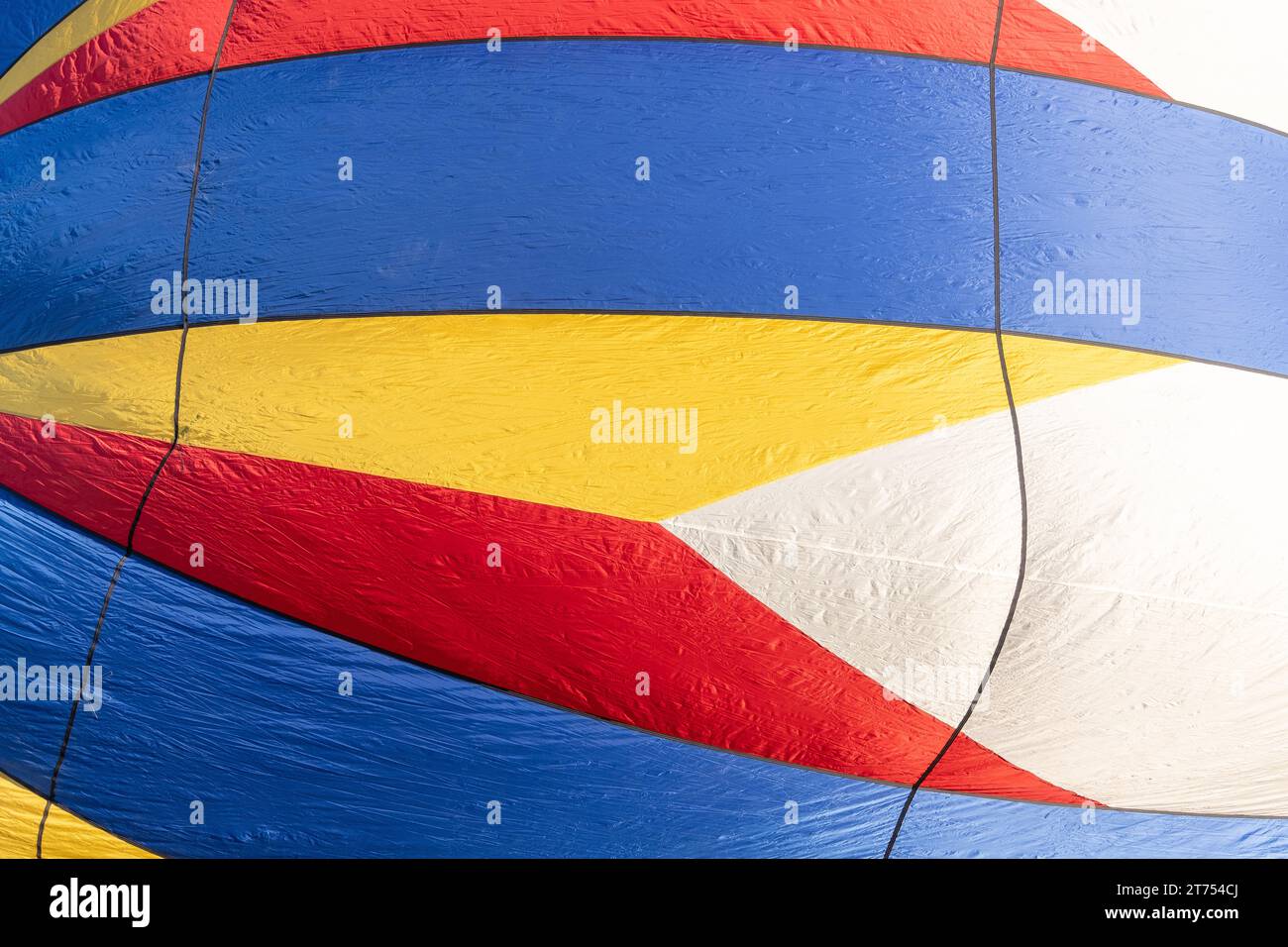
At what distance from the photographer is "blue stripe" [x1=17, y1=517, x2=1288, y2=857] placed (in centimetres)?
232

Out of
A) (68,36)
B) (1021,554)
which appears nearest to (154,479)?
(68,36)

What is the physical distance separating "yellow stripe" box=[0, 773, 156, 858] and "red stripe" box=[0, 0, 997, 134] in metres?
1.90

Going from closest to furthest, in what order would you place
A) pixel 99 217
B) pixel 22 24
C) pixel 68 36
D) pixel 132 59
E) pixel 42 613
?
pixel 42 613, pixel 99 217, pixel 132 59, pixel 68 36, pixel 22 24

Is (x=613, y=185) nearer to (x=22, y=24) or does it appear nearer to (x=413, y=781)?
(x=413, y=781)

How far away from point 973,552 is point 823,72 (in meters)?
1.26

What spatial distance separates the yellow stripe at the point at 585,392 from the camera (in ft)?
7.86

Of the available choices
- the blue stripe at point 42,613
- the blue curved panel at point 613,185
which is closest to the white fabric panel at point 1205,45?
A: the blue curved panel at point 613,185

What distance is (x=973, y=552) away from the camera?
2.35 m

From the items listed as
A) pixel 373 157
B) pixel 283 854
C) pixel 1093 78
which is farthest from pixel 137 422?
pixel 1093 78

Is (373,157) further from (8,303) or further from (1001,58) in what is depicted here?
(1001,58)

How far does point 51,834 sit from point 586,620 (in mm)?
1318

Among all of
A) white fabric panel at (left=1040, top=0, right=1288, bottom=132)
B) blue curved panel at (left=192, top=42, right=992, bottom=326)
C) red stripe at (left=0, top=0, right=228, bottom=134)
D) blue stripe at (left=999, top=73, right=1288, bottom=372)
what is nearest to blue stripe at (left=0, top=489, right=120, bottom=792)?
blue curved panel at (left=192, top=42, right=992, bottom=326)

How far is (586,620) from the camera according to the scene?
7.74 feet

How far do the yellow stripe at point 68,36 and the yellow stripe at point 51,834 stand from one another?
6.98 feet
